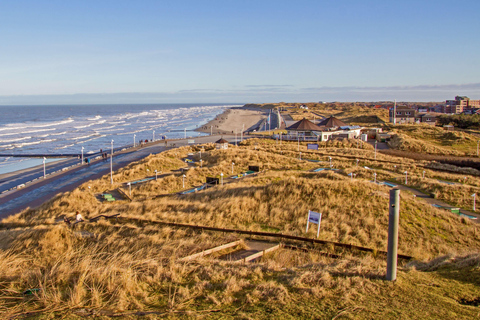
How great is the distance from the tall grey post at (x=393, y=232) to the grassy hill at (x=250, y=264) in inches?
10.0

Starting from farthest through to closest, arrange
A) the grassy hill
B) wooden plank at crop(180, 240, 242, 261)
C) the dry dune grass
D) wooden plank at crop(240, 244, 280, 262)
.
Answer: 1. the dry dune grass
2. wooden plank at crop(240, 244, 280, 262)
3. wooden plank at crop(180, 240, 242, 261)
4. the grassy hill

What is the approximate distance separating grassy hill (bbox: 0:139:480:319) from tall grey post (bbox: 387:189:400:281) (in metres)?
0.25

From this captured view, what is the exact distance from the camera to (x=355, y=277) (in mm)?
6078

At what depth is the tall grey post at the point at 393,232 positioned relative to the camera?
5511mm

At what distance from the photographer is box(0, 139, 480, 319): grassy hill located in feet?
16.7

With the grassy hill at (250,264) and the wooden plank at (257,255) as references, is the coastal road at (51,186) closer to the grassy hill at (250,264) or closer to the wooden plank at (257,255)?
the grassy hill at (250,264)

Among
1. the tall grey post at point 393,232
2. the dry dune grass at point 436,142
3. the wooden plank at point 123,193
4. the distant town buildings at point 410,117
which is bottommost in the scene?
the wooden plank at point 123,193

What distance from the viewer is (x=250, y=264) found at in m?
7.42

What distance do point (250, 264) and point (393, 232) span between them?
312 centimetres

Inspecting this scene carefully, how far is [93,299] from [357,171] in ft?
82.6

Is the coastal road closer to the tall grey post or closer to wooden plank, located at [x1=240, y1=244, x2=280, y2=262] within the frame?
wooden plank, located at [x1=240, y1=244, x2=280, y2=262]

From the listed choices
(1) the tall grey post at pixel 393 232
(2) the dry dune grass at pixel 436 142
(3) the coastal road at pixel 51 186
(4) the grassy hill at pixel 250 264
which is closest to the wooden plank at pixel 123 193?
(4) the grassy hill at pixel 250 264

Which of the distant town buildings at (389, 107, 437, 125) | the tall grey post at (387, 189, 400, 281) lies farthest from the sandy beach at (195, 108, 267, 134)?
the tall grey post at (387, 189, 400, 281)

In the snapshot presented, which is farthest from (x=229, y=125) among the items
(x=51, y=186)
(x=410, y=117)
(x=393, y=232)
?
(x=393, y=232)
